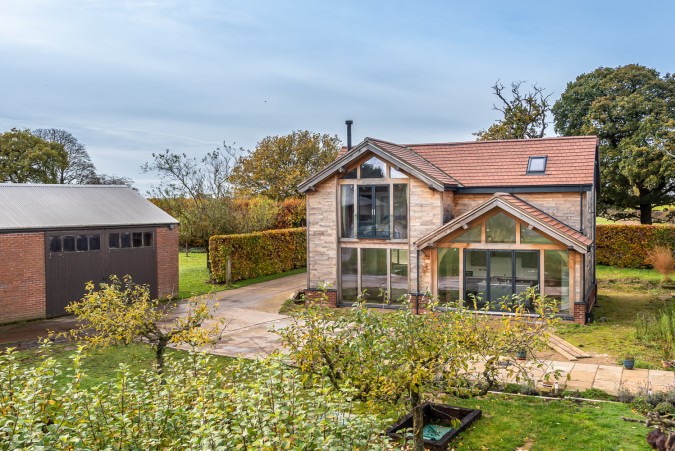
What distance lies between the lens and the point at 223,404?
638 cm

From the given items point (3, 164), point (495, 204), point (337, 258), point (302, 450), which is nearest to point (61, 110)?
point (337, 258)

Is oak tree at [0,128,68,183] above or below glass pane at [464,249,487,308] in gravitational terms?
above

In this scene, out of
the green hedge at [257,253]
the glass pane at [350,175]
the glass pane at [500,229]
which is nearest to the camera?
the glass pane at [500,229]

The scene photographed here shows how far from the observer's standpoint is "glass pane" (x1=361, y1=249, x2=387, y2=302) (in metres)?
21.4

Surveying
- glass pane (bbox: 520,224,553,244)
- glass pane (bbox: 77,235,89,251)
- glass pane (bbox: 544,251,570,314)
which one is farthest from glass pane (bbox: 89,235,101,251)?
glass pane (bbox: 544,251,570,314)

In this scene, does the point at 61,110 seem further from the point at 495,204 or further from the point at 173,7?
the point at 495,204

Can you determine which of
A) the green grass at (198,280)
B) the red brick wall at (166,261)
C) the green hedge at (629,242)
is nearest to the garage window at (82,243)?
the red brick wall at (166,261)

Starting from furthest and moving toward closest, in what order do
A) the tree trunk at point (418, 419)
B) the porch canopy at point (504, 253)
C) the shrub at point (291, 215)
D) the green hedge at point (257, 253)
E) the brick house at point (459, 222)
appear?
1. the shrub at point (291, 215)
2. the green hedge at point (257, 253)
3. the brick house at point (459, 222)
4. the porch canopy at point (504, 253)
5. the tree trunk at point (418, 419)

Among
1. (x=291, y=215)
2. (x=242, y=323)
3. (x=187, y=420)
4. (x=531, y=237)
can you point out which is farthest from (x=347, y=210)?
(x=291, y=215)

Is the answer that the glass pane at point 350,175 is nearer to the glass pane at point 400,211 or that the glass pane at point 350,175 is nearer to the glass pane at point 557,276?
the glass pane at point 400,211

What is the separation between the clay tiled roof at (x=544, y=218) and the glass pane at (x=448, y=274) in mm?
2536

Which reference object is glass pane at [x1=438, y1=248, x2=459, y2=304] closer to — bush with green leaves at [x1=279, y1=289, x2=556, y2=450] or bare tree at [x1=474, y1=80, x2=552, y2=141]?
bush with green leaves at [x1=279, y1=289, x2=556, y2=450]

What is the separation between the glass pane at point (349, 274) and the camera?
21.9m

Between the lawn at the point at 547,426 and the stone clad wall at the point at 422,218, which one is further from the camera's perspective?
the stone clad wall at the point at 422,218
